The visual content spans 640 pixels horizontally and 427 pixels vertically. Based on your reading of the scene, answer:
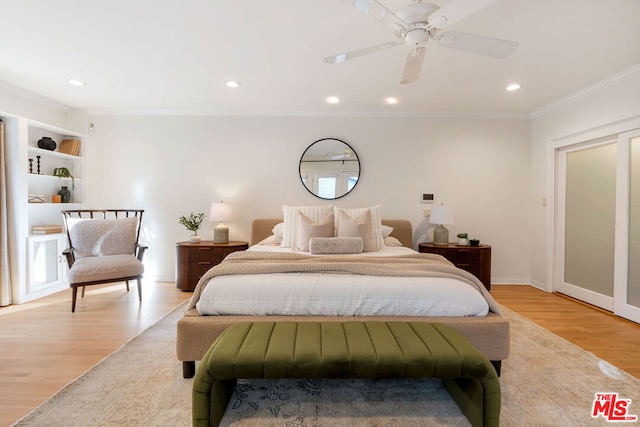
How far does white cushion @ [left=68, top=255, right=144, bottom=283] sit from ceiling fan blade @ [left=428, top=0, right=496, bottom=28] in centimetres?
349

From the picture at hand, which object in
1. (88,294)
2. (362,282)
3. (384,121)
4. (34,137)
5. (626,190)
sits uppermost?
(384,121)

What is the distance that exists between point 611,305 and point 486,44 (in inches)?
124

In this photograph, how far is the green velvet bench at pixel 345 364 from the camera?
4.75 ft

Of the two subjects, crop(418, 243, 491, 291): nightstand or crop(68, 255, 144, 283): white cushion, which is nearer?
crop(68, 255, 144, 283): white cushion

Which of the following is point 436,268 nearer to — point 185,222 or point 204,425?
point 204,425

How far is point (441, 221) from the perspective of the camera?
4027 millimetres

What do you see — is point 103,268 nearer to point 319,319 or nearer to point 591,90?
point 319,319

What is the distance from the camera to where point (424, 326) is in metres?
1.82

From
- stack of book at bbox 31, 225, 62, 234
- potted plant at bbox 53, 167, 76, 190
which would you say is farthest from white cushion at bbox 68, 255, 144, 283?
potted plant at bbox 53, 167, 76, 190

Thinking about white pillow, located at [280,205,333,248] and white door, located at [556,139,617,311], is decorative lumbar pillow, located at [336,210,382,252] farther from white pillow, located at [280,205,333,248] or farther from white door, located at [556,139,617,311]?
white door, located at [556,139,617,311]

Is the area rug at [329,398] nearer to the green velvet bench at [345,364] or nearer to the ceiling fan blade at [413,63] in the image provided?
the green velvet bench at [345,364]

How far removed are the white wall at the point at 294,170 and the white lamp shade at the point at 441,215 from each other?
36cm

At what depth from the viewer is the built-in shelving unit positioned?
341 centimetres

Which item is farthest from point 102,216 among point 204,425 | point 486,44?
point 486,44
